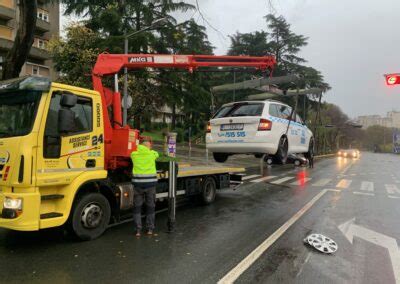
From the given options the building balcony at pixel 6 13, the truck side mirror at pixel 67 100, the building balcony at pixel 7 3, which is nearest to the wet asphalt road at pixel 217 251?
the truck side mirror at pixel 67 100

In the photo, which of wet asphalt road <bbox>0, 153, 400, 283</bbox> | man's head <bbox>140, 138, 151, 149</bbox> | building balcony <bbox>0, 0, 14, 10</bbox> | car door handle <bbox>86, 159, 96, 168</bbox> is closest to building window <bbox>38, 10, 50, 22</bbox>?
building balcony <bbox>0, 0, 14, 10</bbox>

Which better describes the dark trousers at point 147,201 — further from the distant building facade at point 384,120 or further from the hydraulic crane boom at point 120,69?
the distant building facade at point 384,120

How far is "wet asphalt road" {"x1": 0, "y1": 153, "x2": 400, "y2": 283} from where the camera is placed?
5.09m

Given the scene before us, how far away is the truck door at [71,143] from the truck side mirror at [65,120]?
0.02 metres

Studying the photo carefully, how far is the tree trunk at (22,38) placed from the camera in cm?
938

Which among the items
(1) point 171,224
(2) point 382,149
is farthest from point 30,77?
(2) point 382,149

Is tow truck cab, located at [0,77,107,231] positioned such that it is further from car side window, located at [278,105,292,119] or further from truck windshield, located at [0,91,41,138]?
car side window, located at [278,105,292,119]

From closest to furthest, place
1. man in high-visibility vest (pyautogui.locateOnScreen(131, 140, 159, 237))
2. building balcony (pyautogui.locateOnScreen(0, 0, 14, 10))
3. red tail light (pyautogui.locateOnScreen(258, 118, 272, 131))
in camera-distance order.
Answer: man in high-visibility vest (pyautogui.locateOnScreen(131, 140, 159, 237)) < red tail light (pyautogui.locateOnScreen(258, 118, 272, 131)) < building balcony (pyautogui.locateOnScreen(0, 0, 14, 10))

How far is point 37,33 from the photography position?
39.6 m

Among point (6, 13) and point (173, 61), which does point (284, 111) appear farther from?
point (6, 13)

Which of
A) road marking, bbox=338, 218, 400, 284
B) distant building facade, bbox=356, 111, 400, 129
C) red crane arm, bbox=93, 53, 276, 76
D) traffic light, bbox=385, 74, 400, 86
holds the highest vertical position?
distant building facade, bbox=356, 111, 400, 129

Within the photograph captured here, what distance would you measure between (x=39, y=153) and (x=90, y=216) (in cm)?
144

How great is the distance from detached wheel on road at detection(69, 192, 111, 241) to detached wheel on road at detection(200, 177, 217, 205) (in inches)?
153

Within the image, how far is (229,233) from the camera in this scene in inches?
291
